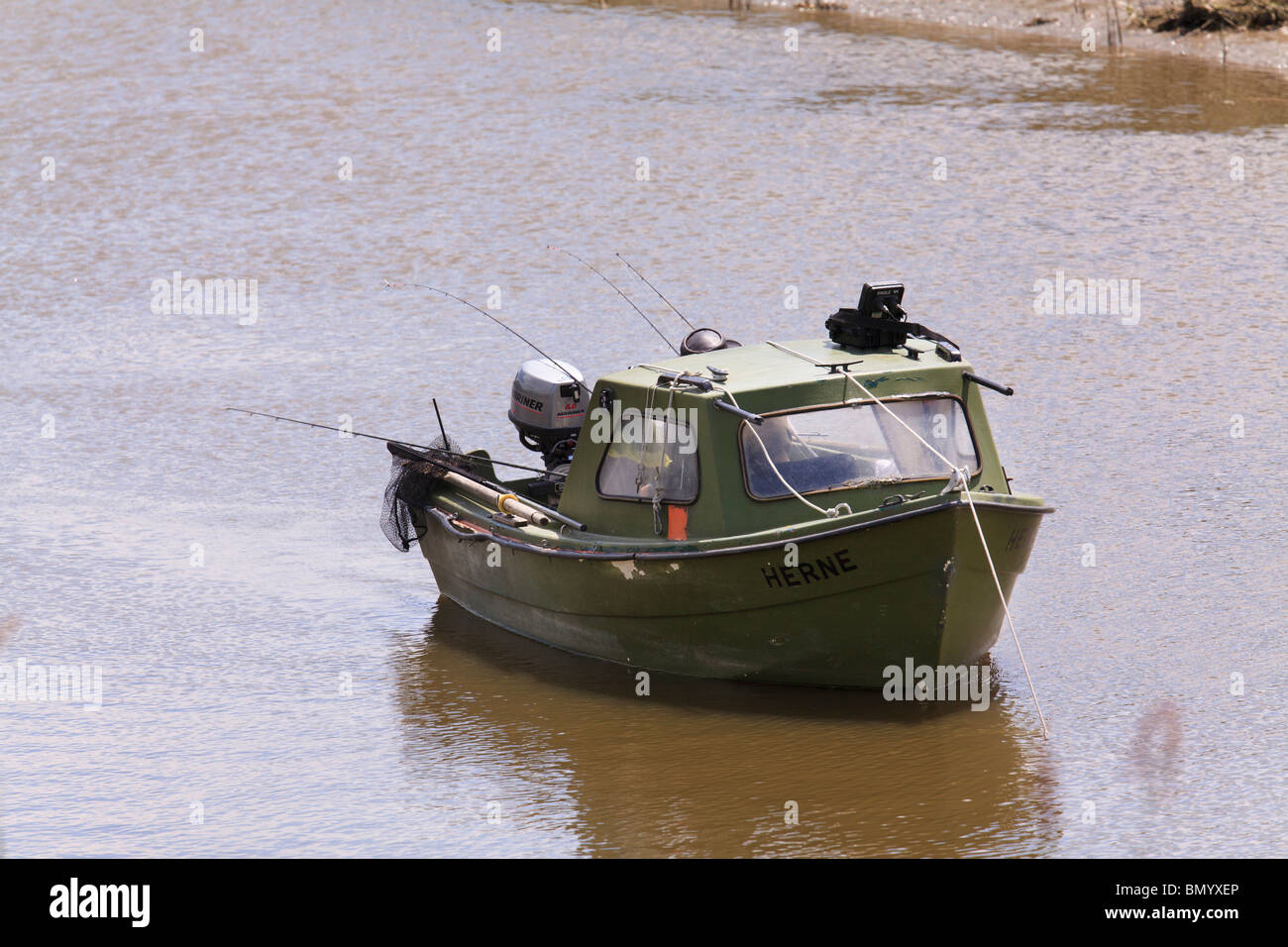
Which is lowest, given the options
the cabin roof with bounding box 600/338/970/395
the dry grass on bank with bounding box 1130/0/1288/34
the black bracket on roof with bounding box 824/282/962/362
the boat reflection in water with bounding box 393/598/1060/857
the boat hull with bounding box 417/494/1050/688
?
the boat reflection in water with bounding box 393/598/1060/857

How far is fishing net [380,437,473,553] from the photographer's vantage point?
37.4 feet

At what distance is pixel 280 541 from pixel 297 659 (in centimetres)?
194

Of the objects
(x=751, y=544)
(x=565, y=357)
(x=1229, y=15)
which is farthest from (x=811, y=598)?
(x=1229, y=15)

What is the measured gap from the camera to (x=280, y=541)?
12.5 m

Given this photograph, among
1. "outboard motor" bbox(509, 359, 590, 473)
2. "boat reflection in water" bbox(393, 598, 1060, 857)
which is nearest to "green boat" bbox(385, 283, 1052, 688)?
"boat reflection in water" bbox(393, 598, 1060, 857)

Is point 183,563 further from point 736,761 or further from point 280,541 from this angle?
point 736,761

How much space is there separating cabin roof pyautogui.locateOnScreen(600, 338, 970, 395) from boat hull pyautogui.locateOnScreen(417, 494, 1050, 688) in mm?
1022

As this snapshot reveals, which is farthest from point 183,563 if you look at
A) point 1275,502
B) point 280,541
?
point 1275,502

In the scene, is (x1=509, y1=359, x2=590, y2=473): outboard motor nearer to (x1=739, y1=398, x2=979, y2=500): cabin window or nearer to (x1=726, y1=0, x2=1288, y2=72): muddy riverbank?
(x1=739, y1=398, x2=979, y2=500): cabin window

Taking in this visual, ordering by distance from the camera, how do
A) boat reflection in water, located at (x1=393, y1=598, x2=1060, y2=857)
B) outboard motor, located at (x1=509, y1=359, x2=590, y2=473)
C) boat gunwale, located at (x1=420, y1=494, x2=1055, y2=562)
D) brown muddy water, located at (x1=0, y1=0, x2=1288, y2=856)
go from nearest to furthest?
boat reflection in water, located at (x1=393, y1=598, x2=1060, y2=857), boat gunwale, located at (x1=420, y1=494, x2=1055, y2=562), brown muddy water, located at (x1=0, y1=0, x2=1288, y2=856), outboard motor, located at (x1=509, y1=359, x2=590, y2=473)

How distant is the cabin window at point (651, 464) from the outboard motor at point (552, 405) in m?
1.18

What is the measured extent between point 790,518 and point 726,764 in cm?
136

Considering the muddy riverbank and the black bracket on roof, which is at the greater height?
the muddy riverbank

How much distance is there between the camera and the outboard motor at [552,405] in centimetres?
1116
